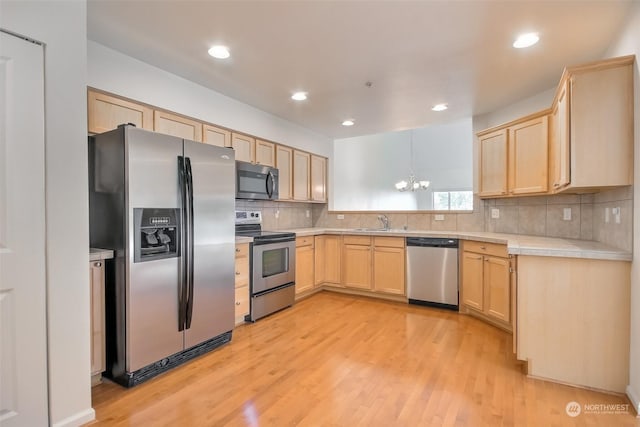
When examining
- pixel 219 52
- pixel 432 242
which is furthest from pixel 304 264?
pixel 219 52

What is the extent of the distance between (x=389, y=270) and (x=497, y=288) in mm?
1350

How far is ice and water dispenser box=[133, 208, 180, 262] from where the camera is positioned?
2.21 m

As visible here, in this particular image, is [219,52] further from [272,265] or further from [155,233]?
[272,265]

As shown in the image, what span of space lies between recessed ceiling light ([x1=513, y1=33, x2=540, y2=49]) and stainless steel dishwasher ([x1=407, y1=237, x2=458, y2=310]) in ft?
6.93

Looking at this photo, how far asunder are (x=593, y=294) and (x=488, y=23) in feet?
6.31

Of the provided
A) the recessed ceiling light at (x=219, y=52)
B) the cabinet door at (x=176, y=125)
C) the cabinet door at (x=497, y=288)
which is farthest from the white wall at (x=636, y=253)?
the cabinet door at (x=176, y=125)

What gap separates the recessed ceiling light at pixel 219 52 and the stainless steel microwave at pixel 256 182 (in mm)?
1185

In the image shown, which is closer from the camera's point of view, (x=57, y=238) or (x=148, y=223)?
(x=57, y=238)

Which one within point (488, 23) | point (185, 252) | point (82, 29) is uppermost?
Answer: point (488, 23)

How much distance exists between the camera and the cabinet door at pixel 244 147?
3688mm

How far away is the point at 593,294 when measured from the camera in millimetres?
2162

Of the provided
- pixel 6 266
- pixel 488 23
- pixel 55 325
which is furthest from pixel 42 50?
pixel 488 23

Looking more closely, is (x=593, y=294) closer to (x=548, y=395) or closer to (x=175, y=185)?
(x=548, y=395)

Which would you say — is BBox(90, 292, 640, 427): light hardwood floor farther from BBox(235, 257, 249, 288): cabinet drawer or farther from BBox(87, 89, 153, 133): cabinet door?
BBox(87, 89, 153, 133): cabinet door
